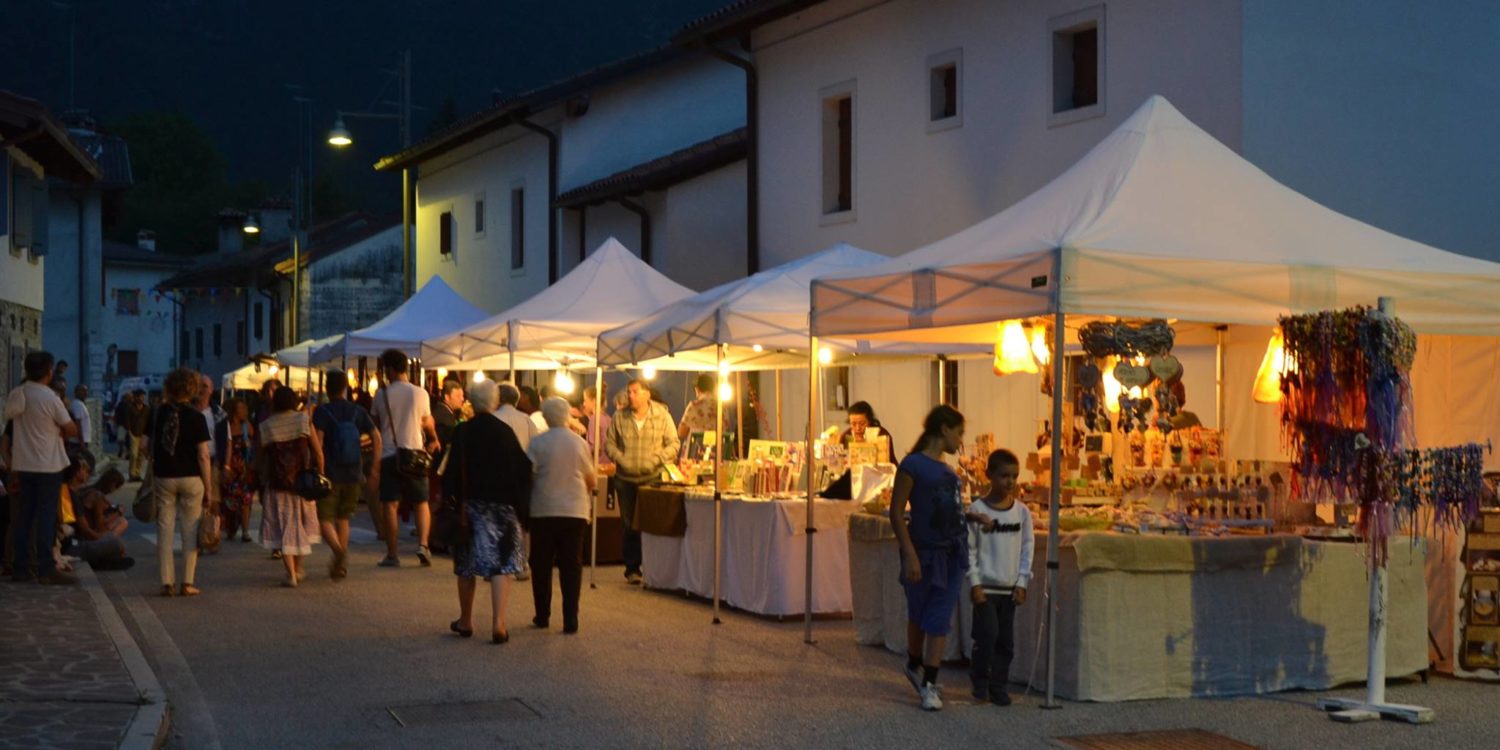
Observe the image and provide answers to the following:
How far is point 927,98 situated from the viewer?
19984 mm

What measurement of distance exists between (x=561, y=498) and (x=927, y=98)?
354 inches

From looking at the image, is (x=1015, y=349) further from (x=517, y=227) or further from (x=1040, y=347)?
(x=517, y=227)

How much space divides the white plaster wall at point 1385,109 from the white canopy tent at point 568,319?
7.10 metres

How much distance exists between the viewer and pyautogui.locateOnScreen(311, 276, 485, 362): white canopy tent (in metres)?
23.7

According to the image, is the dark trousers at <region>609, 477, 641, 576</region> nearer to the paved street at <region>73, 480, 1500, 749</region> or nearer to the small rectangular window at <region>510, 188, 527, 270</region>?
the paved street at <region>73, 480, 1500, 749</region>

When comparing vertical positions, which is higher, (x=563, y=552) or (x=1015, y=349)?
(x=1015, y=349)

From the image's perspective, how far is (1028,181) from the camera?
18.2 m

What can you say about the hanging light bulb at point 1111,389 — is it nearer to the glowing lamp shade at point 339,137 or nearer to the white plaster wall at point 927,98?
the white plaster wall at point 927,98

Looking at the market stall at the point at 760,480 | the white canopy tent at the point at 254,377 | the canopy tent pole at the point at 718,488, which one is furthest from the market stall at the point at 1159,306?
the white canopy tent at the point at 254,377

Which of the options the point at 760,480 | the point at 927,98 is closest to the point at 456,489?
the point at 760,480

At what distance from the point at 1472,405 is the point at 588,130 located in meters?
21.7

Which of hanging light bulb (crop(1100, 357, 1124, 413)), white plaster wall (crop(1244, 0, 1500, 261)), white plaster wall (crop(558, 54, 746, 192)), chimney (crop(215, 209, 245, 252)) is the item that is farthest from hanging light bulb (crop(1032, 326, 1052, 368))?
chimney (crop(215, 209, 245, 252))

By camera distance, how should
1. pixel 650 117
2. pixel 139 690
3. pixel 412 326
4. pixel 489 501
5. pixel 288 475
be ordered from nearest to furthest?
pixel 139 690
pixel 489 501
pixel 288 475
pixel 412 326
pixel 650 117

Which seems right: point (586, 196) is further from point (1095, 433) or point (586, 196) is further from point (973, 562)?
point (973, 562)
